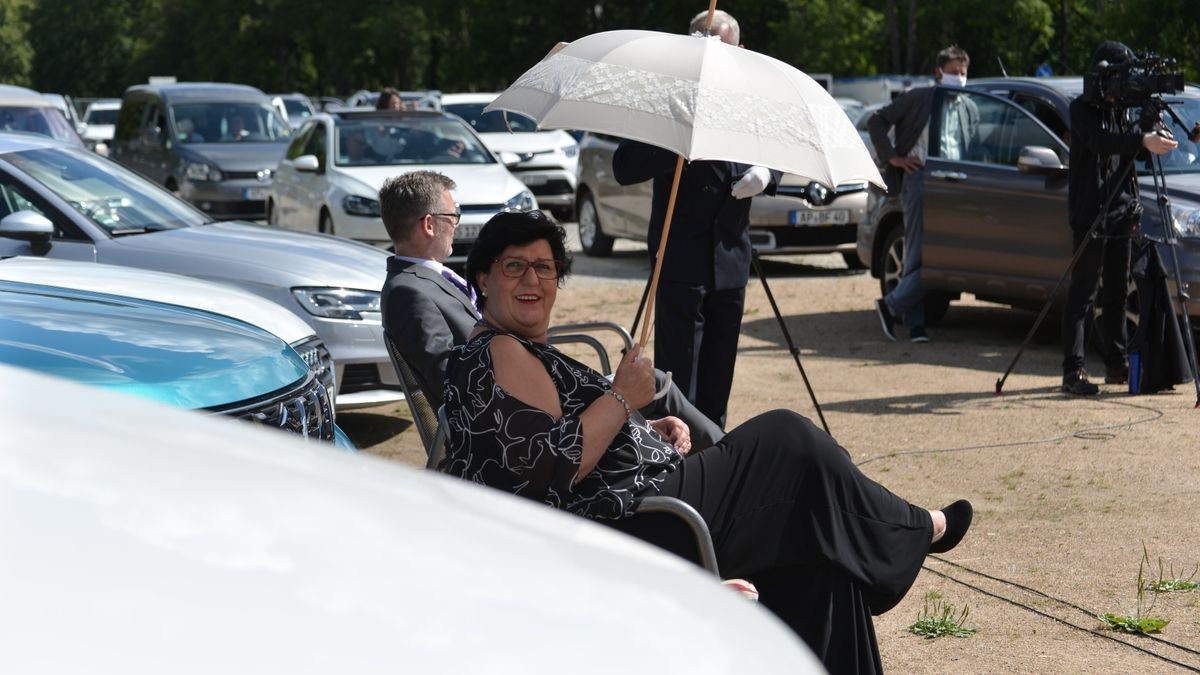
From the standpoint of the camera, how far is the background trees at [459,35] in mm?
38312

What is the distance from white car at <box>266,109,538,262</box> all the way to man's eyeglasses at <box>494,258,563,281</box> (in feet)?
29.3

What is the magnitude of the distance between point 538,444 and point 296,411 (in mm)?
1236

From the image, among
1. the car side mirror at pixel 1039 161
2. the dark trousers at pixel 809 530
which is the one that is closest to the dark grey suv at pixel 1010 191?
the car side mirror at pixel 1039 161

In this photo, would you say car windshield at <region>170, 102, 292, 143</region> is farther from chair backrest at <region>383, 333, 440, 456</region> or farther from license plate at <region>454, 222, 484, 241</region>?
chair backrest at <region>383, 333, 440, 456</region>

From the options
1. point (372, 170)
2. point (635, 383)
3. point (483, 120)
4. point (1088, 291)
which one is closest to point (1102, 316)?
point (1088, 291)

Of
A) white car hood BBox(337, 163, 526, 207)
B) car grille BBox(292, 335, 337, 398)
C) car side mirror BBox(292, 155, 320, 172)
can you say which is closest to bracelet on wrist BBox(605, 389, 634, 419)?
car grille BBox(292, 335, 337, 398)

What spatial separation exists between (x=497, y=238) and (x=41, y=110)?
11752 mm

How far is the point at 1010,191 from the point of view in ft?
33.2

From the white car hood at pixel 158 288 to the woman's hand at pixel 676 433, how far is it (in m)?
1.83

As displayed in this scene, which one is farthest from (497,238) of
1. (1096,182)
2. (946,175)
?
(946,175)

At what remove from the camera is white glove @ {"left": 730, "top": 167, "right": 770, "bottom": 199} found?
6301 mm

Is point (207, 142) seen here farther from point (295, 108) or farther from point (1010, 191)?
point (295, 108)

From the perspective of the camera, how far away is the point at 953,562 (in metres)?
5.58

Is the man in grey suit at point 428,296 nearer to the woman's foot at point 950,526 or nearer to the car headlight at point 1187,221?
the woman's foot at point 950,526
